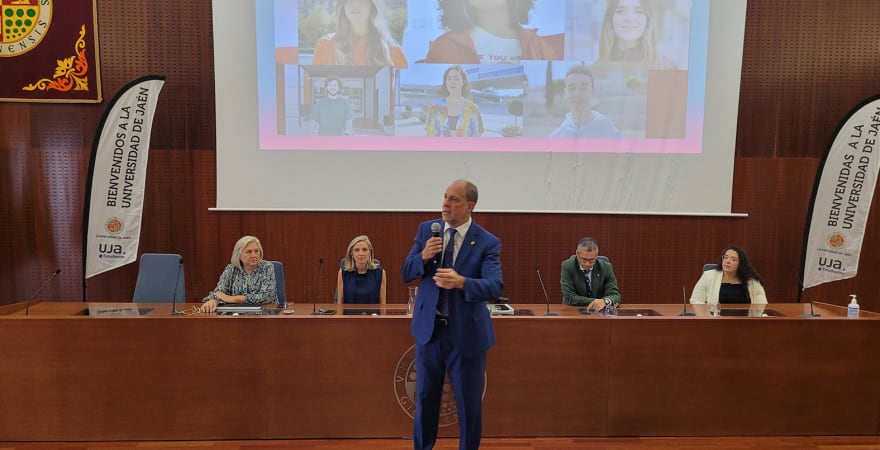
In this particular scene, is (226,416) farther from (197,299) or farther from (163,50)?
(163,50)

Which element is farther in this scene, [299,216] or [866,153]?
[299,216]

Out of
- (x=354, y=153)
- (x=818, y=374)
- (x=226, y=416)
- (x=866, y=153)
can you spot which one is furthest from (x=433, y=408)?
(x=866, y=153)

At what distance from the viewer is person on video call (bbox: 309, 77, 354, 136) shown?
14.6 feet

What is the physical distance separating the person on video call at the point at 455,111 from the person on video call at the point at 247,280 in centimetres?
191

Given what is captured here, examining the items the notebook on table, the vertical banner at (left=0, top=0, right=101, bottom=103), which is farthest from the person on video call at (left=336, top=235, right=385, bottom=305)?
the vertical banner at (left=0, top=0, right=101, bottom=103)

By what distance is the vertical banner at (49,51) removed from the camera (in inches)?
172

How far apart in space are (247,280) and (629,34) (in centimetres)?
353

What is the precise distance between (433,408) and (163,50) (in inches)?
151

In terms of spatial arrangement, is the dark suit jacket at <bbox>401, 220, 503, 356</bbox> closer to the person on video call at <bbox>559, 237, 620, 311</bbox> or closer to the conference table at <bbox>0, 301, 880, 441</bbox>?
the conference table at <bbox>0, 301, 880, 441</bbox>

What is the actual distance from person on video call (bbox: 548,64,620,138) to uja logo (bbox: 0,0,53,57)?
14.0 ft

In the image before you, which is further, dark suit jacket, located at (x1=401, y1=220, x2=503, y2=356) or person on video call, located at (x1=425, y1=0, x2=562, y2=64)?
person on video call, located at (x1=425, y1=0, x2=562, y2=64)

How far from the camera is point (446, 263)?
225 cm

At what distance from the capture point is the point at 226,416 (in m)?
2.77

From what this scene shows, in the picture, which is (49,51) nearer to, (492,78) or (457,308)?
(492,78)
